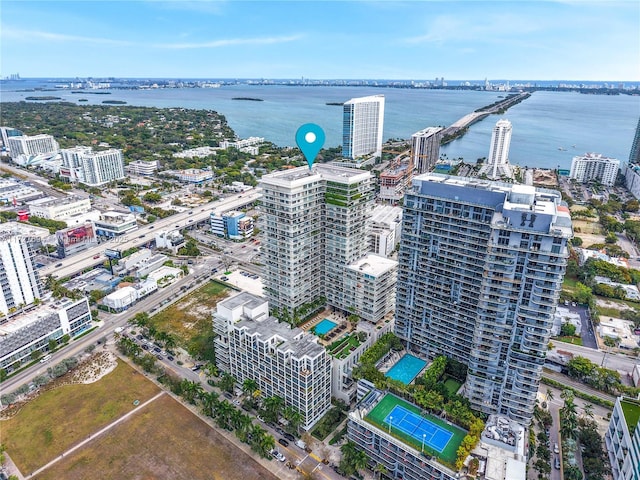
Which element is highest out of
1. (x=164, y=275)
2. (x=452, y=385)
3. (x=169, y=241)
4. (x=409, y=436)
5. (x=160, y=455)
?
(x=409, y=436)

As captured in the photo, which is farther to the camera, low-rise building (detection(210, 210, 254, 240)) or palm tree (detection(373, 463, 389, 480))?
low-rise building (detection(210, 210, 254, 240))

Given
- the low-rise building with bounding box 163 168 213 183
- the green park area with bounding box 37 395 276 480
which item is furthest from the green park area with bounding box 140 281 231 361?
the low-rise building with bounding box 163 168 213 183

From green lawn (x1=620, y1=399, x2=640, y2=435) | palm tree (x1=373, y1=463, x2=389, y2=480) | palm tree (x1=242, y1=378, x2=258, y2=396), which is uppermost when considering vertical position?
green lawn (x1=620, y1=399, x2=640, y2=435)

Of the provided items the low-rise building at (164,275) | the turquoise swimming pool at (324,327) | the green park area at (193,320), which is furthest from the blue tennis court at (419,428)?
the low-rise building at (164,275)

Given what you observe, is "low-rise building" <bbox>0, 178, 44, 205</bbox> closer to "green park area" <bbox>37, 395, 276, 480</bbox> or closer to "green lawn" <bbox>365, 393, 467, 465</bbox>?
"green park area" <bbox>37, 395, 276, 480</bbox>

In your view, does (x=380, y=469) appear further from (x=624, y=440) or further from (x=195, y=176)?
(x=195, y=176)

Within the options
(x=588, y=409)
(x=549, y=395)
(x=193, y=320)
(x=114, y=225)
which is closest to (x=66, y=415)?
(x=193, y=320)

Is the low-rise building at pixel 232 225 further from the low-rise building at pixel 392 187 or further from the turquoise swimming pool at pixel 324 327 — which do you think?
the low-rise building at pixel 392 187
